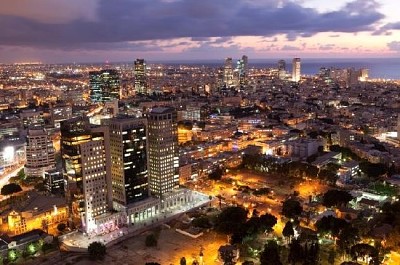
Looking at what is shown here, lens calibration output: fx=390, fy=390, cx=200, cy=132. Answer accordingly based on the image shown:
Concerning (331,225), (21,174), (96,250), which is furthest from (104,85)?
(331,225)

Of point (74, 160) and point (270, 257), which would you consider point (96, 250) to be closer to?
point (74, 160)

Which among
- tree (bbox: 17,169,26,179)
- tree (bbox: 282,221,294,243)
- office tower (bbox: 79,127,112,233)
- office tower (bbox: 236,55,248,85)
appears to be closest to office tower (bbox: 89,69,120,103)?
tree (bbox: 17,169,26,179)

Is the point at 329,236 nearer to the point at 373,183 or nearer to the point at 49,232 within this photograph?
the point at 373,183

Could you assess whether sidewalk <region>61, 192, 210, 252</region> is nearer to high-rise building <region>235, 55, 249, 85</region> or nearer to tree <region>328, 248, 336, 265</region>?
tree <region>328, 248, 336, 265</region>

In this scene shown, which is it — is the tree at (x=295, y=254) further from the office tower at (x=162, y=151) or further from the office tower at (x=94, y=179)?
the office tower at (x=94, y=179)

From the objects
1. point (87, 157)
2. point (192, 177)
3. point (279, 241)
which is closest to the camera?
point (279, 241)

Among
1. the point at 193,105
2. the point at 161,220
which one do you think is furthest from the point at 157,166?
the point at 193,105
